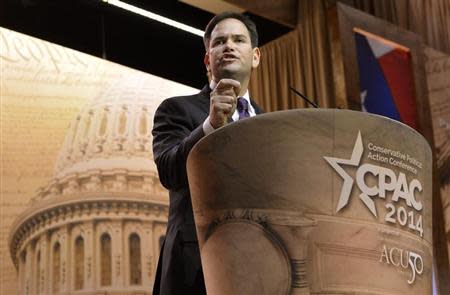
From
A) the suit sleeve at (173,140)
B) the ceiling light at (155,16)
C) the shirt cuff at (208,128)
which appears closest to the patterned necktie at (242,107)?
the suit sleeve at (173,140)

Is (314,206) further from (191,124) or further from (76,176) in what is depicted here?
(76,176)

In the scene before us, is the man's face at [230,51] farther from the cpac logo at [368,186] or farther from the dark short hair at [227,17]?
the cpac logo at [368,186]

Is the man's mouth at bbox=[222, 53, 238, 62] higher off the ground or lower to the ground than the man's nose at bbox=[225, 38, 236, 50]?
lower

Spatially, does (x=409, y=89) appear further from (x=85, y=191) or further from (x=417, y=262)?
(x=417, y=262)

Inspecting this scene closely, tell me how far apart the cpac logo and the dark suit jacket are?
371 millimetres

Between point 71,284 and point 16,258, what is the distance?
0.32 m

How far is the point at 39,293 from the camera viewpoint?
14.5 ft

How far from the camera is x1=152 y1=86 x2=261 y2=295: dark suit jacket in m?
1.66

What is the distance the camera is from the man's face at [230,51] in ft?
5.81

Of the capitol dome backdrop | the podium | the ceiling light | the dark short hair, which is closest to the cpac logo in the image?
the podium

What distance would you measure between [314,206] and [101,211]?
3715 millimetres

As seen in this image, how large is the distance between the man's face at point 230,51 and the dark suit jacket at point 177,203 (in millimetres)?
130

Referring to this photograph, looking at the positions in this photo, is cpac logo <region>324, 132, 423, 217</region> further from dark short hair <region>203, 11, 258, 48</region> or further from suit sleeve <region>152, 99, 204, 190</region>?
dark short hair <region>203, 11, 258, 48</region>

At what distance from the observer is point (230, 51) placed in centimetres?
178
